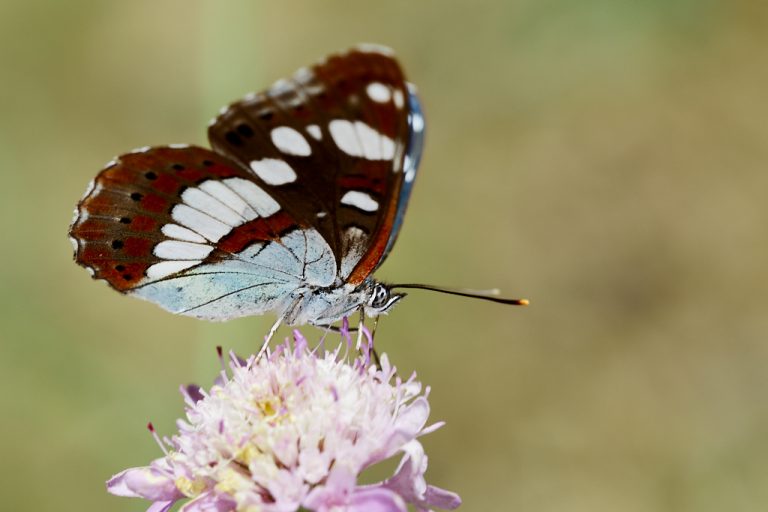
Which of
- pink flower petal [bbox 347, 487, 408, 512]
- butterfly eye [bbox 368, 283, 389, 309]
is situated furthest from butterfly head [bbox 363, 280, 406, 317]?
pink flower petal [bbox 347, 487, 408, 512]

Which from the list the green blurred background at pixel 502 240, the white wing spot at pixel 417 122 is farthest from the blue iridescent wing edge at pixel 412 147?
the green blurred background at pixel 502 240

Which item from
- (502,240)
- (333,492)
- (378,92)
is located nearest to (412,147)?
(378,92)

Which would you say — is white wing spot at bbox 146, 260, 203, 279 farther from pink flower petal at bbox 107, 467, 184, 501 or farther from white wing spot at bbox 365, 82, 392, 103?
white wing spot at bbox 365, 82, 392, 103

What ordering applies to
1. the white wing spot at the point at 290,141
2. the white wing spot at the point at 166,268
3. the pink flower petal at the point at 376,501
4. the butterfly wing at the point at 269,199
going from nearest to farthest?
the pink flower petal at the point at 376,501, the butterfly wing at the point at 269,199, the white wing spot at the point at 290,141, the white wing spot at the point at 166,268

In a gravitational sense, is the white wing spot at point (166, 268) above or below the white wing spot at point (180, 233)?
below

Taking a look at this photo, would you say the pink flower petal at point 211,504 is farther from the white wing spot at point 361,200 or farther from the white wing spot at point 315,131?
the white wing spot at point 315,131

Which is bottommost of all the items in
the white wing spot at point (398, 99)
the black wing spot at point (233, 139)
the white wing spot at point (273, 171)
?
the white wing spot at point (273, 171)

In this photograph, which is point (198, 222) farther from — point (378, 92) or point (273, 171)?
point (378, 92)
